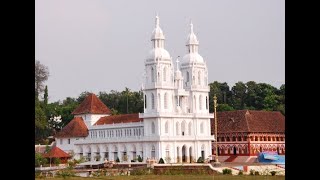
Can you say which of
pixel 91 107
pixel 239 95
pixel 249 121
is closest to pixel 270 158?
pixel 249 121

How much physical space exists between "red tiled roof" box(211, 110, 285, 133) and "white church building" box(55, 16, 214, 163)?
1.07 metres

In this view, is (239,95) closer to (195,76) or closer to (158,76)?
(195,76)

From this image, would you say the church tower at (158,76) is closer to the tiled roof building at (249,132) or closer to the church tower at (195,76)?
the church tower at (195,76)

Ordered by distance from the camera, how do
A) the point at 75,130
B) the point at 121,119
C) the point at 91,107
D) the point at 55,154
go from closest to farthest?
the point at 55,154, the point at 121,119, the point at 75,130, the point at 91,107

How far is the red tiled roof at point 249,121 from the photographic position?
146 ft

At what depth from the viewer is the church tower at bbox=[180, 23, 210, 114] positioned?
45.4 meters

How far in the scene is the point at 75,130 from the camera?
1912 inches

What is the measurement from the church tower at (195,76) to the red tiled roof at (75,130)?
7.50 meters

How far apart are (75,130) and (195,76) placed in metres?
9.25
